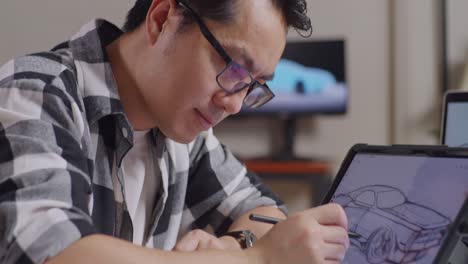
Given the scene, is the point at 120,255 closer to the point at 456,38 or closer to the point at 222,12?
the point at 222,12

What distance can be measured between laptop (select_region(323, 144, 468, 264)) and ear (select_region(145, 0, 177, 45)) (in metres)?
0.38

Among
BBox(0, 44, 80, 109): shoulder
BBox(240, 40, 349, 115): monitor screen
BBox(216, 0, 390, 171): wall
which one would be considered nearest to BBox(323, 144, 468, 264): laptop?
BBox(0, 44, 80, 109): shoulder

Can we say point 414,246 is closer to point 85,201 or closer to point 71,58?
point 85,201

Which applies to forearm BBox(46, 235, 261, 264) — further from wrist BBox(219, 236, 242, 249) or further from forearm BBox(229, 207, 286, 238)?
forearm BBox(229, 207, 286, 238)

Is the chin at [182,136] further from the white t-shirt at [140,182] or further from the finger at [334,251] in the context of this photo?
the finger at [334,251]

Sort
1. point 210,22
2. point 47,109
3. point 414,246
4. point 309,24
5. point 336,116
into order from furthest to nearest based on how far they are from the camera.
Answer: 1. point 336,116
2. point 309,24
3. point 210,22
4. point 47,109
5. point 414,246

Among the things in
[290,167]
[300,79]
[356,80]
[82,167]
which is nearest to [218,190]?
[82,167]

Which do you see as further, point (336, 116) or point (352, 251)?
point (336, 116)

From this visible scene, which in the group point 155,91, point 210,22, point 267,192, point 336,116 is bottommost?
point 336,116

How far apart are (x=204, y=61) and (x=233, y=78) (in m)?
0.05

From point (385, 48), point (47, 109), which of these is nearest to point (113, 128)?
point (47, 109)

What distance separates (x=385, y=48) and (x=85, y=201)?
2945 millimetres

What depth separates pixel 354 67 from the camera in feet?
11.3

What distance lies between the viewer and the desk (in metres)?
3.11
